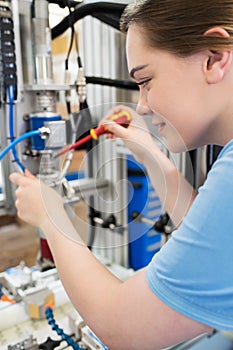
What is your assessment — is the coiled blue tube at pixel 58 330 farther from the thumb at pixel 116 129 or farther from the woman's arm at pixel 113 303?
the thumb at pixel 116 129

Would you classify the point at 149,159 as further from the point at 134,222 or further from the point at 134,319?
the point at 134,319

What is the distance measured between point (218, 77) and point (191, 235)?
0.27 metres

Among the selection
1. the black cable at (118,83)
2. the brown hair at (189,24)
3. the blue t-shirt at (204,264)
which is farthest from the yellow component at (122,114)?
the blue t-shirt at (204,264)

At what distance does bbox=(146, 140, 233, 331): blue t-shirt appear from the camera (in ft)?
1.53

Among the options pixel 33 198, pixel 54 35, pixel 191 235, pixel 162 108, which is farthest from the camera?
pixel 54 35

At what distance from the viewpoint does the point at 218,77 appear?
0.54m

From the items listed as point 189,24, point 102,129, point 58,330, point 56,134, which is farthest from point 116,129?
point 58,330

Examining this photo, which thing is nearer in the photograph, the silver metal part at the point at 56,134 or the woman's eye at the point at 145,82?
the woman's eye at the point at 145,82

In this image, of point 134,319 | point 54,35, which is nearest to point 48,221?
point 134,319

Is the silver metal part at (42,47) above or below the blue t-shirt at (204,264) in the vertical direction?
above

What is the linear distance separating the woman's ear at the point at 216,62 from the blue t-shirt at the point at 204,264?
0.16 meters

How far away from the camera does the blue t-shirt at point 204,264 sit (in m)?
0.47

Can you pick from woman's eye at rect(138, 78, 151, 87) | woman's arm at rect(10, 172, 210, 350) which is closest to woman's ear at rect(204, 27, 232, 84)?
woman's eye at rect(138, 78, 151, 87)

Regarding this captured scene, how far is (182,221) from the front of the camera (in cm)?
54
